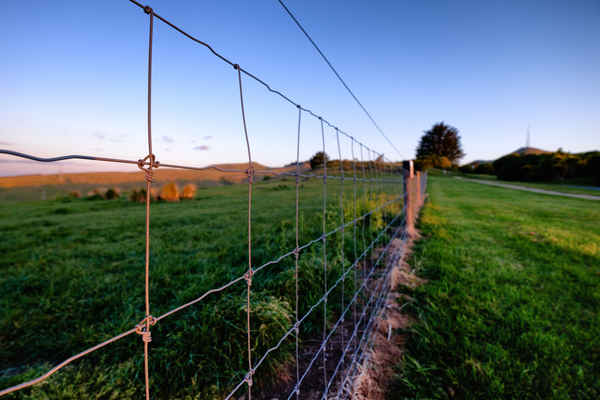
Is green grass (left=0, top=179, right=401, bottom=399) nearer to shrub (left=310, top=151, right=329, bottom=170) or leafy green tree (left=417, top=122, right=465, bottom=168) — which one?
shrub (left=310, top=151, right=329, bottom=170)

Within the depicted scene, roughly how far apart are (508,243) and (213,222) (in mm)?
5000

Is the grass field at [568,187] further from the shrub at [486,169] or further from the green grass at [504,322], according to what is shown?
the shrub at [486,169]

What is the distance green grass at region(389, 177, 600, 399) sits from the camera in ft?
4.45

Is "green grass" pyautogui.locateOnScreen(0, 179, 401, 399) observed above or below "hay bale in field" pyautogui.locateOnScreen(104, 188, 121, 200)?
below

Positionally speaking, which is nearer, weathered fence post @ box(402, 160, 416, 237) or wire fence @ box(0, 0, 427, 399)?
wire fence @ box(0, 0, 427, 399)

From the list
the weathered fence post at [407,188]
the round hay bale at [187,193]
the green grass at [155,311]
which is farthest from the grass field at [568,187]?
the round hay bale at [187,193]

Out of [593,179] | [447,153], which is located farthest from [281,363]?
[447,153]

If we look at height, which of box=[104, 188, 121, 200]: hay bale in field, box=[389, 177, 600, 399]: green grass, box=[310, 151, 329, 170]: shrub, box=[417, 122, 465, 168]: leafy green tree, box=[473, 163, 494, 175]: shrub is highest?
box=[417, 122, 465, 168]: leafy green tree

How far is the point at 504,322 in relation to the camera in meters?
1.86

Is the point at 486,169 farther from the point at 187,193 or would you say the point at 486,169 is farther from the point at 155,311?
the point at 155,311

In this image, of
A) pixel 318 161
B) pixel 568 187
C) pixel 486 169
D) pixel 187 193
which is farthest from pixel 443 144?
pixel 318 161

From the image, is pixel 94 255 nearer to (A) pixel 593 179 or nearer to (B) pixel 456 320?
(B) pixel 456 320

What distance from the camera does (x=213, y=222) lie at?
16.7 ft

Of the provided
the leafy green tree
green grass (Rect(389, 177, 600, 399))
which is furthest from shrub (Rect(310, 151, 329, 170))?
the leafy green tree
